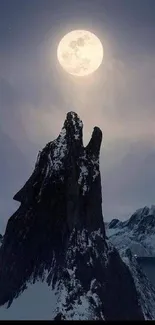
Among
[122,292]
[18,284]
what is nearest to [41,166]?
[18,284]

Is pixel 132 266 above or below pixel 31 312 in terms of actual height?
above

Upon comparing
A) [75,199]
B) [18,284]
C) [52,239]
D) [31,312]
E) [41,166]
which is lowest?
[31,312]

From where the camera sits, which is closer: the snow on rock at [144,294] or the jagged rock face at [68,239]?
the jagged rock face at [68,239]

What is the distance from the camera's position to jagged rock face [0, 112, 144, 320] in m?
95.8

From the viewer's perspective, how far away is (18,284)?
96.9 m

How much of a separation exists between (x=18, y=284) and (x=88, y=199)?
24.4 metres

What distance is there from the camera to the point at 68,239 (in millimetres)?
99875

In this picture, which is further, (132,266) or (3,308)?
(132,266)

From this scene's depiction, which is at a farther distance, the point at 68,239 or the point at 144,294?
the point at 144,294

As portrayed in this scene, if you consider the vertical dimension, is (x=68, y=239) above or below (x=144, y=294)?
above

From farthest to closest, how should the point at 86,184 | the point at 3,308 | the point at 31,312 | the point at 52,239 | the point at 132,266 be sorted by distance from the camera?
1. the point at 132,266
2. the point at 86,184
3. the point at 52,239
4. the point at 3,308
5. the point at 31,312

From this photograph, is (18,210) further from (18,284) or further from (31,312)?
(31,312)

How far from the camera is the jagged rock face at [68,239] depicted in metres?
95.8

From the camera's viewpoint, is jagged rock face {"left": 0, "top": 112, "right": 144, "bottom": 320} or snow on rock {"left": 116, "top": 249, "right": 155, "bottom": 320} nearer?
jagged rock face {"left": 0, "top": 112, "right": 144, "bottom": 320}
